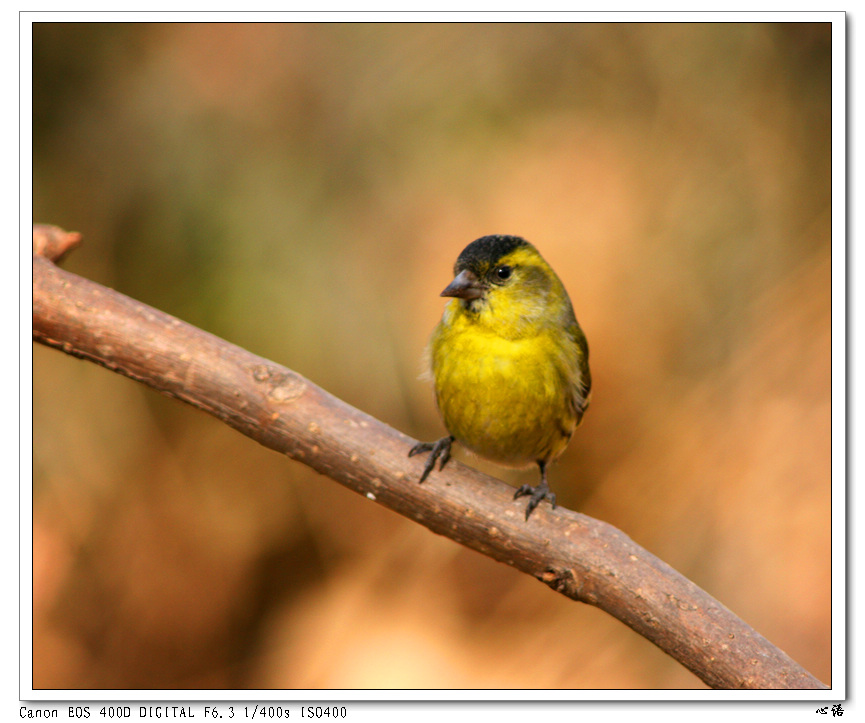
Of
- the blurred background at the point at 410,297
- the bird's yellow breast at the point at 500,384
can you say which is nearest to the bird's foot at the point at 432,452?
the bird's yellow breast at the point at 500,384

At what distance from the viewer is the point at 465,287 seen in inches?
80.1

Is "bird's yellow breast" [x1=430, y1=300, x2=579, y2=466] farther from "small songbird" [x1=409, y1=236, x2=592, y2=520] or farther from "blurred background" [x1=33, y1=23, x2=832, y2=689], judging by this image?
"blurred background" [x1=33, y1=23, x2=832, y2=689]

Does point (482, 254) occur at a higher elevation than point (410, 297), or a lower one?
higher

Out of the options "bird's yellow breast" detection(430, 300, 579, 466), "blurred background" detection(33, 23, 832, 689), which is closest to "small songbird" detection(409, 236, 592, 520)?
"bird's yellow breast" detection(430, 300, 579, 466)

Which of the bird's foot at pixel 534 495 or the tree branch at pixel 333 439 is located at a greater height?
the bird's foot at pixel 534 495

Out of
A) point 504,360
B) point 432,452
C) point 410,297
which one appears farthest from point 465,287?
point 410,297

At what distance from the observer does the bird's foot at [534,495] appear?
1904 mm

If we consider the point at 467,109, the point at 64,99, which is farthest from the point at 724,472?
the point at 64,99

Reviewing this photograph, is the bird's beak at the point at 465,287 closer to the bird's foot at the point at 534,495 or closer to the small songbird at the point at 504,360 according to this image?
the small songbird at the point at 504,360

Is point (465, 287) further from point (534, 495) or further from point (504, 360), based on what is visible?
point (534, 495)

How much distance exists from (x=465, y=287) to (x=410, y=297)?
1077 millimetres

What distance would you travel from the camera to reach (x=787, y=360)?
3.01 metres

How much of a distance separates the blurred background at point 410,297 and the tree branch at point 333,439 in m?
1.01

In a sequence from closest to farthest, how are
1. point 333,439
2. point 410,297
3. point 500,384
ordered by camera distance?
1. point 333,439
2. point 500,384
3. point 410,297
